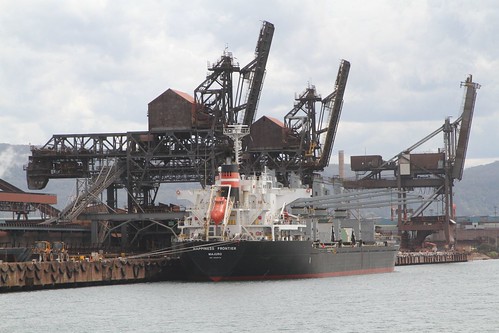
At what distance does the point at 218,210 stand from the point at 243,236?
287 centimetres

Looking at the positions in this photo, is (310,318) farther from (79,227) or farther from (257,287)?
(79,227)

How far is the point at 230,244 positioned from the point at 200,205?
21.9ft

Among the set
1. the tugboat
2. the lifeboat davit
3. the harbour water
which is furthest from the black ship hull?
the lifeboat davit

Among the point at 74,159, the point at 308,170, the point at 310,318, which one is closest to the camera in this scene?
the point at 310,318

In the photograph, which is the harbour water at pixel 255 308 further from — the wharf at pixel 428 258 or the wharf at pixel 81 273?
the wharf at pixel 428 258

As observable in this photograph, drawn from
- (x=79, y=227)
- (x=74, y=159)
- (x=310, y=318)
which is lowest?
(x=310, y=318)

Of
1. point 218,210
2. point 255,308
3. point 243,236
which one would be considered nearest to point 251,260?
point 243,236

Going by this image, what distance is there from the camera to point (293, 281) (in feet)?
292

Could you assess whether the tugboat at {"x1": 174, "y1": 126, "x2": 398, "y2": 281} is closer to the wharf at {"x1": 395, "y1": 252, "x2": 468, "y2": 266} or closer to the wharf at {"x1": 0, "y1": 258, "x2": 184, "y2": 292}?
the wharf at {"x1": 0, "y1": 258, "x2": 184, "y2": 292}

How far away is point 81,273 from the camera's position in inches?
3391

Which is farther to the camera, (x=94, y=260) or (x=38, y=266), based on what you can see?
(x=94, y=260)

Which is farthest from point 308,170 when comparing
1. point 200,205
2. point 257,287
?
point 257,287

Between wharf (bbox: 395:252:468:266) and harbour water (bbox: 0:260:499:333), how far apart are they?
213ft

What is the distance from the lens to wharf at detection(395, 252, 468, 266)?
507 feet
